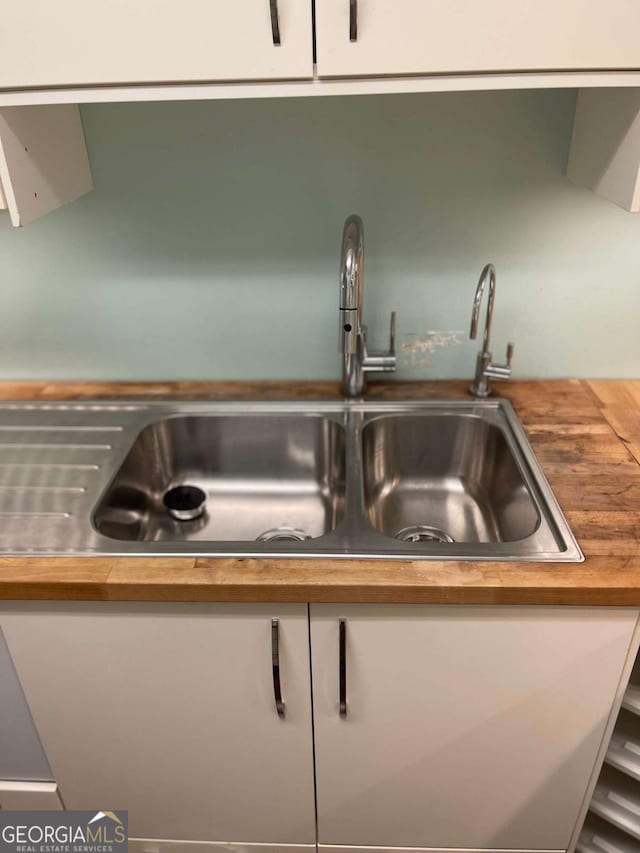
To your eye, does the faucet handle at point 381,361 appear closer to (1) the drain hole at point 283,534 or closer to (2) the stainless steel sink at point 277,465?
(2) the stainless steel sink at point 277,465

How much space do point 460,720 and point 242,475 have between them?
68 centimetres

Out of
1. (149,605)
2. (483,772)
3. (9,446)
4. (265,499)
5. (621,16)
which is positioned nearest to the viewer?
(621,16)

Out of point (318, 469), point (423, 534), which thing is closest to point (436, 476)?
point (423, 534)

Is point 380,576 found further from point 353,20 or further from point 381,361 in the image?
point 353,20

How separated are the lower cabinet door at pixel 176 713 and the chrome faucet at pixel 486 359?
26.3 inches

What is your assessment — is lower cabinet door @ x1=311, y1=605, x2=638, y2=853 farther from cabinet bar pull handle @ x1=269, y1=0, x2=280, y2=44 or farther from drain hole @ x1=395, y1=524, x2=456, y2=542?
cabinet bar pull handle @ x1=269, y1=0, x2=280, y2=44

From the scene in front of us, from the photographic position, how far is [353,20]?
34.4 inches

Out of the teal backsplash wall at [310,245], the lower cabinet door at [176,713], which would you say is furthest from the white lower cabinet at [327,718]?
the teal backsplash wall at [310,245]

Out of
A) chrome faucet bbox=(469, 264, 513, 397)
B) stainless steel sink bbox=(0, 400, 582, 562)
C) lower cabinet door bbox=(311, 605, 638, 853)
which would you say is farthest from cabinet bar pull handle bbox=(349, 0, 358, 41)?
lower cabinet door bbox=(311, 605, 638, 853)

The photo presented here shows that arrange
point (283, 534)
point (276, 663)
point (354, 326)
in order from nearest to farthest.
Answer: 1. point (276, 663)
2. point (354, 326)
3. point (283, 534)

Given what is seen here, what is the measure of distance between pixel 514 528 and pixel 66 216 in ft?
3.65

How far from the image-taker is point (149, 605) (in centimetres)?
100

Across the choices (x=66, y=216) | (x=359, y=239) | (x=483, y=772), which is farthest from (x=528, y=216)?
(x=483, y=772)

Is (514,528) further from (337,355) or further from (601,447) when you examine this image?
(337,355)
